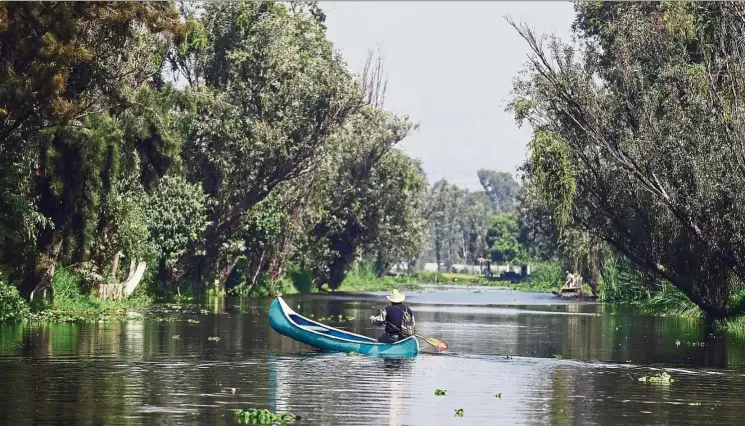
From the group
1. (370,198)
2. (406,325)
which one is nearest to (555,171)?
(406,325)

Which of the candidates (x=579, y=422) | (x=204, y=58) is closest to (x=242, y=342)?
(x=579, y=422)

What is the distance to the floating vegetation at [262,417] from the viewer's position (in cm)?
1886

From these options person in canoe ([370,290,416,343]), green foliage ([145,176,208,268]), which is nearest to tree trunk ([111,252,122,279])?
green foliage ([145,176,208,268])

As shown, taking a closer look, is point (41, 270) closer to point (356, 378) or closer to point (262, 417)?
point (356, 378)

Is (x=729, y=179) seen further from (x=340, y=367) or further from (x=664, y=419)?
(x=664, y=419)

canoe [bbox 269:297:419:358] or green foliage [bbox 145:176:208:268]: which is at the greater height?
green foliage [bbox 145:176:208:268]

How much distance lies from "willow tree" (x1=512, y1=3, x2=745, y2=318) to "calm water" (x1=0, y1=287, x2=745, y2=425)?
18.7 feet

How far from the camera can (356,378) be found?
26.5 meters

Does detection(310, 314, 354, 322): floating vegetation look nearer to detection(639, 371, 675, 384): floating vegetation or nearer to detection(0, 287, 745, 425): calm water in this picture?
detection(0, 287, 745, 425): calm water

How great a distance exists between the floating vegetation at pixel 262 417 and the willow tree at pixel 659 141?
3108 cm

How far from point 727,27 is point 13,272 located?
2979cm

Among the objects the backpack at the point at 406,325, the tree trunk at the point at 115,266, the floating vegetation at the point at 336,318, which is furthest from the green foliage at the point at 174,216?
the backpack at the point at 406,325

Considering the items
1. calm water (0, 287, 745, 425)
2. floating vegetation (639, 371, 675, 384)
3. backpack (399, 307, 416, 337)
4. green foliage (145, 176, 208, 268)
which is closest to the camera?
calm water (0, 287, 745, 425)

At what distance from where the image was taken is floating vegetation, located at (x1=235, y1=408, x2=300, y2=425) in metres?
18.9
